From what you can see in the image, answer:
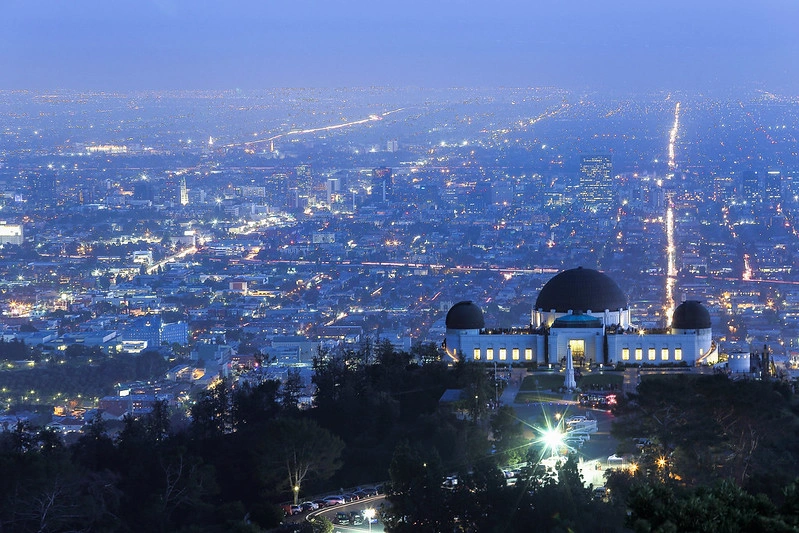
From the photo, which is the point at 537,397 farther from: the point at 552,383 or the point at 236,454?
the point at 236,454

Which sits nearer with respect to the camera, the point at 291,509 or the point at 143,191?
the point at 291,509

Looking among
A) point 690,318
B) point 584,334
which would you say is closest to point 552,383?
point 584,334

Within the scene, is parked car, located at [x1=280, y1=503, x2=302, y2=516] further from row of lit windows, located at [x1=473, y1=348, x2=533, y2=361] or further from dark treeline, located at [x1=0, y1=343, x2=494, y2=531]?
A: row of lit windows, located at [x1=473, y1=348, x2=533, y2=361]

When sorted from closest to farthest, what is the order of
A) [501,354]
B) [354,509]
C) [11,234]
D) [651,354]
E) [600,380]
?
[354,509] < [600,380] < [651,354] < [501,354] < [11,234]

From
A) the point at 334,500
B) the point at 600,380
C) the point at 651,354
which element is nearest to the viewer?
the point at 334,500

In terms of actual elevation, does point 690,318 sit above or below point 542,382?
above

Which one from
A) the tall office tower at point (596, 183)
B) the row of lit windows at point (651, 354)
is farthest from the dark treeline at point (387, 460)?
the tall office tower at point (596, 183)
